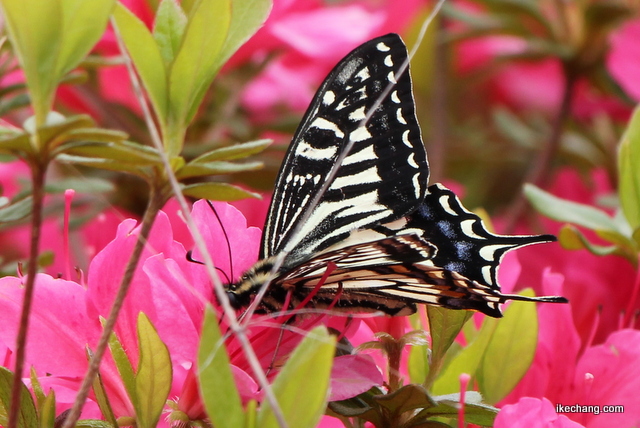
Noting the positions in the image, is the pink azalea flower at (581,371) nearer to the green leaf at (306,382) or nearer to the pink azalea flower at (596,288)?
the pink azalea flower at (596,288)

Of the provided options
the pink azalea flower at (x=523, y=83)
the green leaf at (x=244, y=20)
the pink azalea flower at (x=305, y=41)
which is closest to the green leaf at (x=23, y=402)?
the green leaf at (x=244, y=20)

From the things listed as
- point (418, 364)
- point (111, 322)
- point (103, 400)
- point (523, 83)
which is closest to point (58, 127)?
point (111, 322)

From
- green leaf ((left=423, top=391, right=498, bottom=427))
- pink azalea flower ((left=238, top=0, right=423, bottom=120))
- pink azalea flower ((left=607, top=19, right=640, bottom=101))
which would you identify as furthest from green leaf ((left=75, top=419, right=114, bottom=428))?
pink azalea flower ((left=607, top=19, right=640, bottom=101))

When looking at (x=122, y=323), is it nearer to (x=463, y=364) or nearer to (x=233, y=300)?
(x=233, y=300)

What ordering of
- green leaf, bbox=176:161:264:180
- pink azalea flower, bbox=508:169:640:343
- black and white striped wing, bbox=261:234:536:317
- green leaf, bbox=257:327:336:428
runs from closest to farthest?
1. green leaf, bbox=257:327:336:428
2. green leaf, bbox=176:161:264:180
3. black and white striped wing, bbox=261:234:536:317
4. pink azalea flower, bbox=508:169:640:343

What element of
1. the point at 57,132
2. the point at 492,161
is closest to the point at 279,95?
the point at 492,161

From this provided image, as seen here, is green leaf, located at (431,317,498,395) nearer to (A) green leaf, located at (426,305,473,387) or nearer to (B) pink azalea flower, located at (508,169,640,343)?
(A) green leaf, located at (426,305,473,387)
